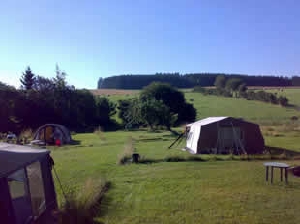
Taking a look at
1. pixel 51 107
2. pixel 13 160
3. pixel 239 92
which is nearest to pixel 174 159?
pixel 13 160

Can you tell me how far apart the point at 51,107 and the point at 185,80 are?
173 ft

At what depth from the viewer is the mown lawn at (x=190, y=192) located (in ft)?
23.1

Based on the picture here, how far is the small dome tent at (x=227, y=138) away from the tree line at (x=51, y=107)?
25841mm

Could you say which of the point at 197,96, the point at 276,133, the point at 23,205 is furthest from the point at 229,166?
the point at 197,96

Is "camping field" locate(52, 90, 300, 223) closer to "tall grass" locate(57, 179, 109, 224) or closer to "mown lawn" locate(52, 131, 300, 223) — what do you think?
"mown lawn" locate(52, 131, 300, 223)

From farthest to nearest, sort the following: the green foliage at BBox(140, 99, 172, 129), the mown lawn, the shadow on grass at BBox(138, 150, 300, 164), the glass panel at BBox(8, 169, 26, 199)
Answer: the green foliage at BBox(140, 99, 172, 129), the shadow on grass at BBox(138, 150, 300, 164), the mown lawn, the glass panel at BBox(8, 169, 26, 199)

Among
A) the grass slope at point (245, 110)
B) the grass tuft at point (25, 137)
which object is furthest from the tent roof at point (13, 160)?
the grass slope at point (245, 110)

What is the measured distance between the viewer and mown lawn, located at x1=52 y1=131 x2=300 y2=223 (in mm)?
7039

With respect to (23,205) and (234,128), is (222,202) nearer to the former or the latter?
(23,205)

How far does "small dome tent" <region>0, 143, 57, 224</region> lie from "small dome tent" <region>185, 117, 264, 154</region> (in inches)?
458

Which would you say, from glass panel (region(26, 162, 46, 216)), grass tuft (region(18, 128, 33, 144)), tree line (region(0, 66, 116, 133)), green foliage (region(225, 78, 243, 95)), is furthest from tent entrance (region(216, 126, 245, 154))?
green foliage (region(225, 78, 243, 95))

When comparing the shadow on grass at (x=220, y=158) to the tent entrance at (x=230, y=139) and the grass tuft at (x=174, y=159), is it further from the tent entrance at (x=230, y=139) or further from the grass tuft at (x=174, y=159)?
the tent entrance at (x=230, y=139)

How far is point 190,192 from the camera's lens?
9.05 metres

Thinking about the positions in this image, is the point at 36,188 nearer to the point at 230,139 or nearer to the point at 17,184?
the point at 17,184
